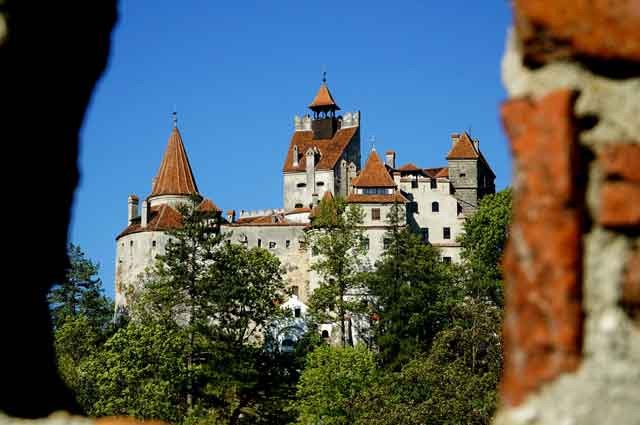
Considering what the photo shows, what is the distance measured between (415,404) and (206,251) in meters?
29.9

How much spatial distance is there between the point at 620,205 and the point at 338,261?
75.4 meters

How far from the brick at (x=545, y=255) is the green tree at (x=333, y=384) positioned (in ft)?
169

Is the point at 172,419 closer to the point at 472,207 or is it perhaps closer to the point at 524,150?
the point at 472,207

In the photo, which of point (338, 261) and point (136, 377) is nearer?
point (136, 377)

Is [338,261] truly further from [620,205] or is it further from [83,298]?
[620,205]

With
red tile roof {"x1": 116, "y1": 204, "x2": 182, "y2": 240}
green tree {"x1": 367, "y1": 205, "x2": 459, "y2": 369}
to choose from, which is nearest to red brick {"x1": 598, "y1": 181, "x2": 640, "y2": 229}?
green tree {"x1": 367, "y1": 205, "x2": 459, "y2": 369}

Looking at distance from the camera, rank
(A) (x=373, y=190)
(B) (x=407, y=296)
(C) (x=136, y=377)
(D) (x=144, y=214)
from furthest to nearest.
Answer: (D) (x=144, y=214)
(A) (x=373, y=190)
(B) (x=407, y=296)
(C) (x=136, y=377)

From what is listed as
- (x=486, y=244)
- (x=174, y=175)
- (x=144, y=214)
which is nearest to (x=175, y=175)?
(x=174, y=175)

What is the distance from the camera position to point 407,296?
69.2m

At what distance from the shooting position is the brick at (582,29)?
2014 mm

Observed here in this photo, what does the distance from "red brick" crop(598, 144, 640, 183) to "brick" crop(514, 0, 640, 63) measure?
152mm

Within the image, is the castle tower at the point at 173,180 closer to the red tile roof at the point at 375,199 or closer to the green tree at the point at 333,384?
the red tile roof at the point at 375,199

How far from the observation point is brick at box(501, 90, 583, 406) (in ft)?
6.58

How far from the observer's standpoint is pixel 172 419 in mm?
52625
